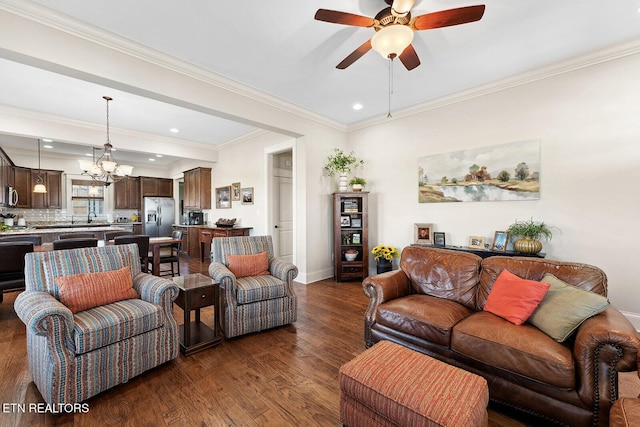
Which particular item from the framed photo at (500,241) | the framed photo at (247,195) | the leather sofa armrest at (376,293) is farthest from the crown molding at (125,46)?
the framed photo at (500,241)

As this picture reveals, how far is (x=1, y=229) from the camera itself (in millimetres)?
4980

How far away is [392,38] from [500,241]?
2.79m

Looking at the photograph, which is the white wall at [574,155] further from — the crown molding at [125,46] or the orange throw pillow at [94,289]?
the orange throw pillow at [94,289]

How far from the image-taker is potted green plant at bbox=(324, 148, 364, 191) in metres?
4.69

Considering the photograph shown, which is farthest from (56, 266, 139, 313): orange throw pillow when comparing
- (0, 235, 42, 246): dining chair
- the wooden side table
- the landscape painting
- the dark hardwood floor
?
the landscape painting

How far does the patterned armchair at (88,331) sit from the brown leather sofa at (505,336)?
1684mm

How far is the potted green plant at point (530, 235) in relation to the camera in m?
3.06

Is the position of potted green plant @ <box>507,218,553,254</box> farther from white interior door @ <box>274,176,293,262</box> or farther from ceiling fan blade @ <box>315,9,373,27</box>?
white interior door @ <box>274,176,293,262</box>

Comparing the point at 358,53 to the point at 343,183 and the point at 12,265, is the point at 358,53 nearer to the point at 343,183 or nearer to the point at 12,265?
the point at 343,183

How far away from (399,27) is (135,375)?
10.1 ft

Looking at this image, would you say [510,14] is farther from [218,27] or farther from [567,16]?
[218,27]

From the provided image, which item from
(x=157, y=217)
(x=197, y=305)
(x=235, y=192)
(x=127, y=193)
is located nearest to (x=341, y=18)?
(x=197, y=305)

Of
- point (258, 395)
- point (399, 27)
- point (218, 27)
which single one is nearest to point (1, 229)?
point (218, 27)

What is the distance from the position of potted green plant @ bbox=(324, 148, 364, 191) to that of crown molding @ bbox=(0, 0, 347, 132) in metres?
1.31
